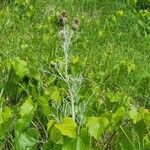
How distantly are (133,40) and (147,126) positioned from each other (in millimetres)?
3123

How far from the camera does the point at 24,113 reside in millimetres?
2285

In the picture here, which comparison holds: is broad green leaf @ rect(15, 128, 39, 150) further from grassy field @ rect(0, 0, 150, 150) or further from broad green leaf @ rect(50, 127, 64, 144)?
broad green leaf @ rect(50, 127, 64, 144)

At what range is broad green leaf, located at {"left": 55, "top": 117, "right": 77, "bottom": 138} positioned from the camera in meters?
1.91

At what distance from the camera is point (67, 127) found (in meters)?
1.94

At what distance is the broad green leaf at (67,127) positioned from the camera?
1.91 m

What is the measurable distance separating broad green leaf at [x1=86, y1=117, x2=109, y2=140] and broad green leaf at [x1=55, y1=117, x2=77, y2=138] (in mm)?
90

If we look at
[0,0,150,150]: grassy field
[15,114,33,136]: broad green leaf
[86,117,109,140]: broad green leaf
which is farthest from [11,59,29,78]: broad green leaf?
[86,117,109,140]: broad green leaf

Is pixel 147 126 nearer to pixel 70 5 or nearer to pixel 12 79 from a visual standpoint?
pixel 12 79

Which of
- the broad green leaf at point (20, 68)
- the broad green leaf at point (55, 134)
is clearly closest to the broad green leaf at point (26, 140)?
the broad green leaf at point (55, 134)

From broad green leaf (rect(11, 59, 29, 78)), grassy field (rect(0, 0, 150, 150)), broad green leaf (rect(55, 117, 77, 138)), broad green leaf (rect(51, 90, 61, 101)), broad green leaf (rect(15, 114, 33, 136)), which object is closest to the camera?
broad green leaf (rect(55, 117, 77, 138))

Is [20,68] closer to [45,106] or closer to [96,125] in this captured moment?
[45,106]

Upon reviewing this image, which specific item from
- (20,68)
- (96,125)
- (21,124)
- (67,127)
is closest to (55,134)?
(67,127)

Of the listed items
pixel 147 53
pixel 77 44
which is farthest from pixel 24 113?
pixel 147 53

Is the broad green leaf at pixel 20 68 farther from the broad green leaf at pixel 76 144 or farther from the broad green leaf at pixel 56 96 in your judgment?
the broad green leaf at pixel 76 144
